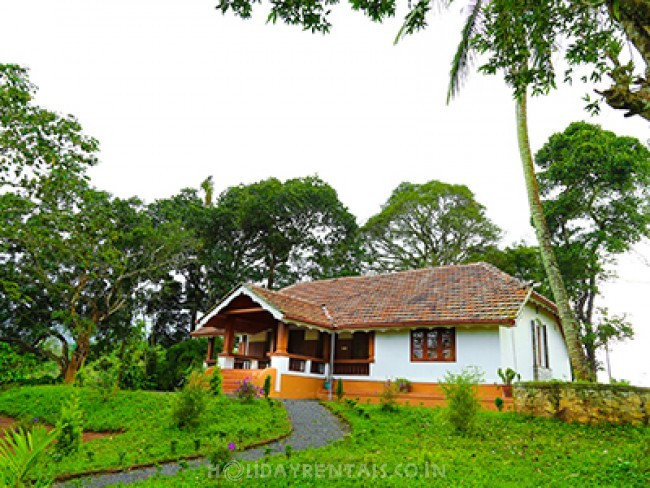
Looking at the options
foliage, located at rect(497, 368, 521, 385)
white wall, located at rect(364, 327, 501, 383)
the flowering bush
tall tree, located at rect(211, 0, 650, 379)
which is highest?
tall tree, located at rect(211, 0, 650, 379)

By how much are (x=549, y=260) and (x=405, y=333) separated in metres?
5.79

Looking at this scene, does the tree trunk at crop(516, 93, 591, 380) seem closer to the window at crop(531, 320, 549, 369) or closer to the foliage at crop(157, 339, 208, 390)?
the window at crop(531, 320, 549, 369)

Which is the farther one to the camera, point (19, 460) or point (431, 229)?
point (431, 229)

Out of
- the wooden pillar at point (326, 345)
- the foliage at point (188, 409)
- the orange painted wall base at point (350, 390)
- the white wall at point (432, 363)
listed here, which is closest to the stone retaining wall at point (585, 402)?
the orange painted wall base at point (350, 390)

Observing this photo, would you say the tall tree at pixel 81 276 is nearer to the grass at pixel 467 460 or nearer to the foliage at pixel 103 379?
the foliage at pixel 103 379

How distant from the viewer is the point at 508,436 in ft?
29.3

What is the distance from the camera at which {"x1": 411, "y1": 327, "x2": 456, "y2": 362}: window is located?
15445mm

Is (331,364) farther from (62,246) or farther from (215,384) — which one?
(62,246)

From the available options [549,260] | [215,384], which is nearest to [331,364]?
[215,384]

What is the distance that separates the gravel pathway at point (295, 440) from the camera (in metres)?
6.60

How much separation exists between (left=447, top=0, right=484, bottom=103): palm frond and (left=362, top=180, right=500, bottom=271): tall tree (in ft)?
58.9

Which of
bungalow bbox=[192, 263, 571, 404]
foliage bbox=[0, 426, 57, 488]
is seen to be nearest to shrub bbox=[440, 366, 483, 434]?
bungalow bbox=[192, 263, 571, 404]

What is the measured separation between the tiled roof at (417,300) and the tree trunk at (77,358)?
38.0 ft

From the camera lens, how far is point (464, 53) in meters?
12.9
